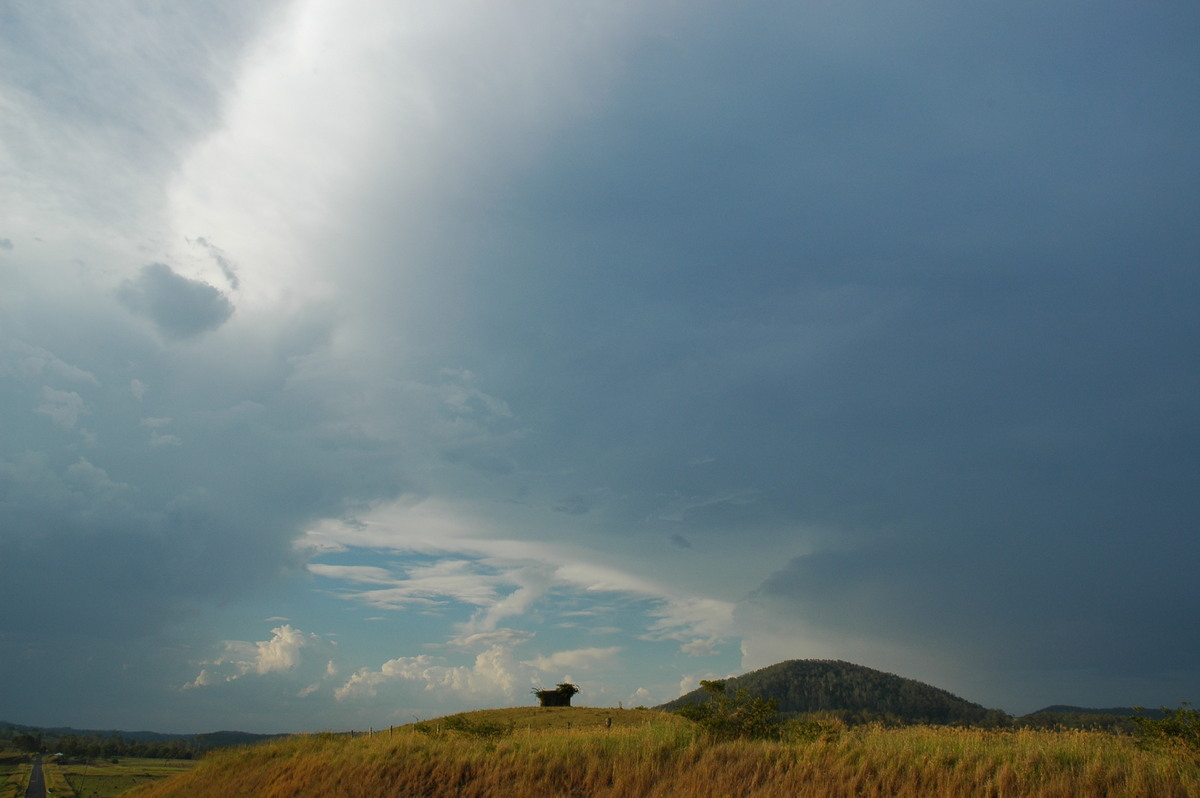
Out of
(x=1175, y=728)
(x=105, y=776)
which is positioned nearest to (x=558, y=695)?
(x=105, y=776)

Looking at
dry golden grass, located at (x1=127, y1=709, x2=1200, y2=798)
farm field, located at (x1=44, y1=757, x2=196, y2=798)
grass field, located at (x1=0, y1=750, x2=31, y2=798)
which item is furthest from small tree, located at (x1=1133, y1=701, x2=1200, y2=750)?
grass field, located at (x1=0, y1=750, x2=31, y2=798)

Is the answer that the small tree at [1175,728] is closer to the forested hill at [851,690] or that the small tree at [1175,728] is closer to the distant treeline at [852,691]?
the distant treeline at [852,691]

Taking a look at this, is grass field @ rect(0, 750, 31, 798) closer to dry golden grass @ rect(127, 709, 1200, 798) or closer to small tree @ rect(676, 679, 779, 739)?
dry golden grass @ rect(127, 709, 1200, 798)

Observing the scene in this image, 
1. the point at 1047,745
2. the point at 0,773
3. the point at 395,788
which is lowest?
the point at 0,773

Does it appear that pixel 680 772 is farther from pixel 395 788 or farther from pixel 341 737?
pixel 341 737

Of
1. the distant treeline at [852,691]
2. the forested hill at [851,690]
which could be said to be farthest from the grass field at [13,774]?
the forested hill at [851,690]

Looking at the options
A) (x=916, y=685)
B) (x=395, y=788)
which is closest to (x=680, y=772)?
(x=395, y=788)

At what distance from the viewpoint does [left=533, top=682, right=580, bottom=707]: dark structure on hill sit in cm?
5978

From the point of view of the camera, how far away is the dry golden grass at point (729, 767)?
13.2 meters

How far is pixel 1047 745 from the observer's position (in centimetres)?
1522

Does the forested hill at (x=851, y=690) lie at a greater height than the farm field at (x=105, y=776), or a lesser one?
greater

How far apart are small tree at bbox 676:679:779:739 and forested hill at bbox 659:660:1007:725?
9954cm

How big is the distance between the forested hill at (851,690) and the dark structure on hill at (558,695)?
193 ft

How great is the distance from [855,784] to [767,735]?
622 cm
